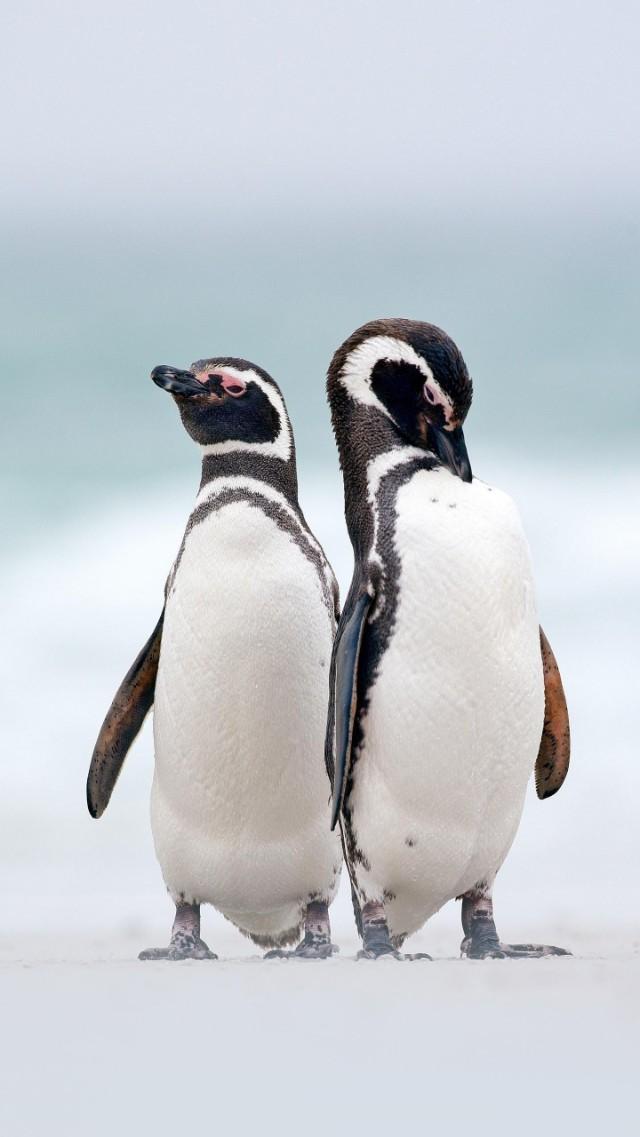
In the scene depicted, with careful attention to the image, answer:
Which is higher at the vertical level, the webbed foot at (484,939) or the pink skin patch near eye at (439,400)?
the pink skin patch near eye at (439,400)

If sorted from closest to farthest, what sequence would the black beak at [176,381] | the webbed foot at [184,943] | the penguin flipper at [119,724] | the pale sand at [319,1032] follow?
the pale sand at [319,1032]
the webbed foot at [184,943]
the black beak at [176,381]
the penguin flipper at [119,724]

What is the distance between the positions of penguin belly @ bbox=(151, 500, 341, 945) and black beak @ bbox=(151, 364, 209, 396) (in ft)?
1.29

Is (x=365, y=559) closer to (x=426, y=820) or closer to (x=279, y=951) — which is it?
(x=426, y=820)

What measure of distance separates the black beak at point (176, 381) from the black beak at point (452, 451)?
3.15 ft

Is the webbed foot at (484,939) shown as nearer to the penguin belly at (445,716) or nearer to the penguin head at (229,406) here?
the penguin belly at (445,716)

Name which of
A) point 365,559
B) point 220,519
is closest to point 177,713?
point 220,519

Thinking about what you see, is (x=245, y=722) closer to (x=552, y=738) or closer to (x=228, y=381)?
(x=552, y=738)

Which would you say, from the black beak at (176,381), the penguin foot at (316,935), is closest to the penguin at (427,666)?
the penguin foot at (316,935)

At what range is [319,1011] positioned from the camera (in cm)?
326

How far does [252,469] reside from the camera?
5148 mm

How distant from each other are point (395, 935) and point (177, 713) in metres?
0.98

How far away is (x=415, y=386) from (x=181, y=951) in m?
1.83

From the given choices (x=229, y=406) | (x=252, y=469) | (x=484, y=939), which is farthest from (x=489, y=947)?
(x=229, y=406)

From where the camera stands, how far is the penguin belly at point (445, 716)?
13.7 feet
